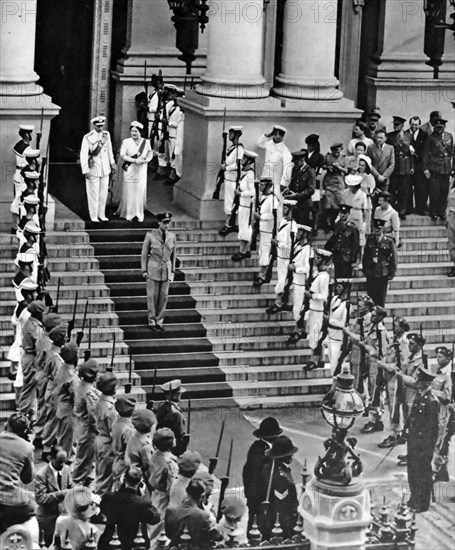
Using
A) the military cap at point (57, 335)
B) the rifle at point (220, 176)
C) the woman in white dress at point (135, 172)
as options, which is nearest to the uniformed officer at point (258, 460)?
the military cap at point (57, 335)

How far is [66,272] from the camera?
2775 centimetres

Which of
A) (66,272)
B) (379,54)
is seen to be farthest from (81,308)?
(379,54)

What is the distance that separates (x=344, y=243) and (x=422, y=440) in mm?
5148

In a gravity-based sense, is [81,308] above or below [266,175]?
below

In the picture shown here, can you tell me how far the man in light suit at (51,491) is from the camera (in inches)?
744

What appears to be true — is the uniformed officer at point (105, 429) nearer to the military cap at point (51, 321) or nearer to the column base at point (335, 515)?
the military cap at point (51, 321)

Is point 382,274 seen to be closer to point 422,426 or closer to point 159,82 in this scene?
point 422,426

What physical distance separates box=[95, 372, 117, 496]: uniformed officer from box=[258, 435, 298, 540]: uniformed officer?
2879mm

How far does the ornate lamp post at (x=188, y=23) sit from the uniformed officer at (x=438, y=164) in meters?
4.50

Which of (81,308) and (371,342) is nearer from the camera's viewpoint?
(371,342)

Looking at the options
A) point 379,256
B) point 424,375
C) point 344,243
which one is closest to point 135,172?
point 344,243

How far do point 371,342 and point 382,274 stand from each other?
219cm

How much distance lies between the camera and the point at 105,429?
2198 cm

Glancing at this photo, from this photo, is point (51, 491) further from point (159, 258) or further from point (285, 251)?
point (285, 251)
